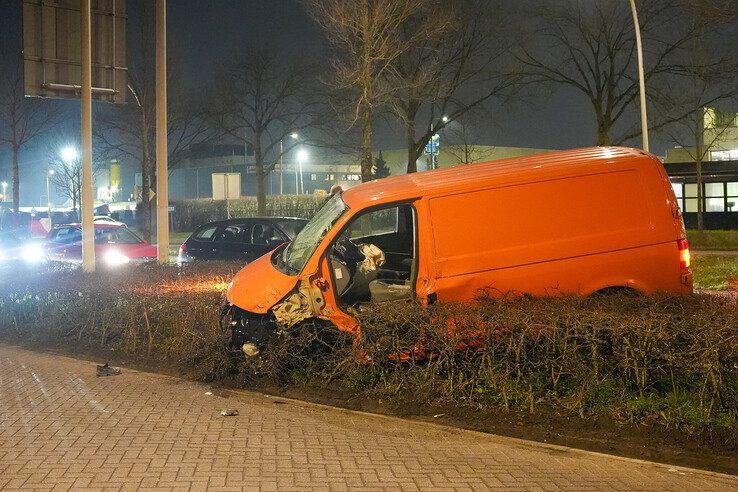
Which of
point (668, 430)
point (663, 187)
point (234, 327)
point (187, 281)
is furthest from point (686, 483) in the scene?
point (187, 281)

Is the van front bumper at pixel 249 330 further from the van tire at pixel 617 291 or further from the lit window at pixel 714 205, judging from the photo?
the lit window at pixel 714 205

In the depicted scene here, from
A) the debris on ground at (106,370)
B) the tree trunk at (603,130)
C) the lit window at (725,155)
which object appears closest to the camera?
the debris on ground at (106,370)

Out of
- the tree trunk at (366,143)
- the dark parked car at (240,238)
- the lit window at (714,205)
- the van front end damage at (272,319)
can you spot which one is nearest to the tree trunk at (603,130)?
the tree trunk at (366,143)

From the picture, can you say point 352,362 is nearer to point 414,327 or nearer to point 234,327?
point 414,327

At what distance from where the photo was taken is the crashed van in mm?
7656

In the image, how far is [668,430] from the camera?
594 cm

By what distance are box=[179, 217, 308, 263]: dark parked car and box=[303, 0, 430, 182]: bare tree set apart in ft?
20.0

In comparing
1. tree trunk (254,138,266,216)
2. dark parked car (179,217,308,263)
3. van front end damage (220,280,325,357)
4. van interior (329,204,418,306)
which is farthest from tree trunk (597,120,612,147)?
van front end damage (220,280,325,357)

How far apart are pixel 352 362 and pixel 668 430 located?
9.24 ft

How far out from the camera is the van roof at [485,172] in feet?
25.8

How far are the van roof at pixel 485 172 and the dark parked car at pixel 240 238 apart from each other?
7.50 m

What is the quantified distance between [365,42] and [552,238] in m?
14.4

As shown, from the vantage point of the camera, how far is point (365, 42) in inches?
821

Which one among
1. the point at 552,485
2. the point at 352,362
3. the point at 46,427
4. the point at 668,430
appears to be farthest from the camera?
the point at 352,362
